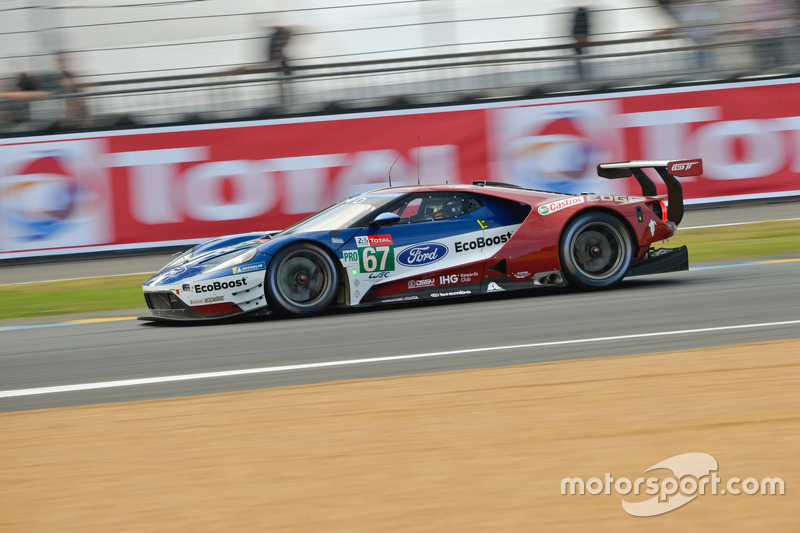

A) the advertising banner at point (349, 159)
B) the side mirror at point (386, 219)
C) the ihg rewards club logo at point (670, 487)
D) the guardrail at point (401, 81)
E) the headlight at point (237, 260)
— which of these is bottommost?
the ihg rewards club logo at point (670, 487)

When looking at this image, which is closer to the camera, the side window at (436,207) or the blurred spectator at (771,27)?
the side window at (436,207)

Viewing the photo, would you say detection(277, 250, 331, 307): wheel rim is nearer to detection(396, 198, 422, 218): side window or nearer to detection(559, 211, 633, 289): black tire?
detection(396, 198, 422, 218): side window

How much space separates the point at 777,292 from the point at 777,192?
6983 mm

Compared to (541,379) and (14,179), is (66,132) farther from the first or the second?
(541,379)

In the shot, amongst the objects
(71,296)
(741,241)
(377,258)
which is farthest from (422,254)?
(741,241)

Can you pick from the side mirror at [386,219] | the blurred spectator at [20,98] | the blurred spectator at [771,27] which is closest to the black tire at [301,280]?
the side mirror at [386,219]

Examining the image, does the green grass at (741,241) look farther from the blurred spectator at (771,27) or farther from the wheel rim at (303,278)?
the wheel rim at (303,278)

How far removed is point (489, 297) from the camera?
28.2ft

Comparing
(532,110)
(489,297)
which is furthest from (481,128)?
(489,297)

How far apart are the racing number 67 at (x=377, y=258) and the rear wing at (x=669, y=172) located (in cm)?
218

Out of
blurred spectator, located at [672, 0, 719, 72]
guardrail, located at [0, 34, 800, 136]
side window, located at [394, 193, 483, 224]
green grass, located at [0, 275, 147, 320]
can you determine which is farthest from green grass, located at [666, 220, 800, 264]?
green grass, located at [0, 275, 147, 320]

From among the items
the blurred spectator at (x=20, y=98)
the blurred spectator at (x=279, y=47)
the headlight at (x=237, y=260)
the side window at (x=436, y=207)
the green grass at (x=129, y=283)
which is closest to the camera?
the headlight at (x=237, y=260)

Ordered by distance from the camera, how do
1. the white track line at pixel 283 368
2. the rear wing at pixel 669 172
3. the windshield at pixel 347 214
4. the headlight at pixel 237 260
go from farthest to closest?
the rear wing at pixel 669 172
the windshield at pixel 347 214
the headlight at pixel 237 260
the white track line at pixel 283 368

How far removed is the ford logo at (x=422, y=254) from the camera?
25.9 feet
